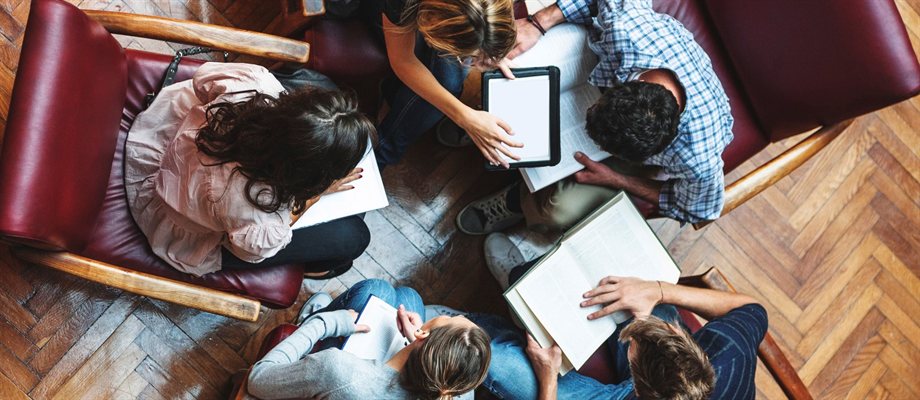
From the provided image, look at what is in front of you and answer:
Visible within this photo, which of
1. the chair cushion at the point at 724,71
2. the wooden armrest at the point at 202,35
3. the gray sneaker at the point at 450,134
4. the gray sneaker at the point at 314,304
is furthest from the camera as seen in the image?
the gray sneaker at the point at 450,134

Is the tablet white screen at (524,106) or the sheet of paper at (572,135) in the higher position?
the tablet white screen at (524,106)

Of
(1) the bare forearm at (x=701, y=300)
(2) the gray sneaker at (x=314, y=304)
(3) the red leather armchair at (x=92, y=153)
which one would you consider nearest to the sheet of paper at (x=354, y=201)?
(3) the red leather armchair at (x=92, y=153)

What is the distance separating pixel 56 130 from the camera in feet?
3.95

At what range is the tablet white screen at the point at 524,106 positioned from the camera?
67.1 inches

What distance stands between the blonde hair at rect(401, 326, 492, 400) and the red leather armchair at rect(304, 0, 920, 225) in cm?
85

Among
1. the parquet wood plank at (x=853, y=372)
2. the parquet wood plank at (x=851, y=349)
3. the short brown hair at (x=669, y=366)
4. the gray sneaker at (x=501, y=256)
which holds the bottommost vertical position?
the parquet wood plank at (x=853, y=372)

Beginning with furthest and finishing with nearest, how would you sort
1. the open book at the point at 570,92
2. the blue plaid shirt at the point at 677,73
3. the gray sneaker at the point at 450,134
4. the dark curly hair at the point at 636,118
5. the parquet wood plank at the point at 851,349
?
the parquet wood plank at the point at 851,349, the gray sneaker at the point at 450,134, the open book at the point at 570,92, the blue plaid shirt at the point at 677,73, the dark curly hair at the point at 636,118

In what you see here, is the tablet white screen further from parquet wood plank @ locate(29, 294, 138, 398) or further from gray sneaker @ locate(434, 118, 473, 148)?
parquet wood plank @ locate(29, 294, 138, 398)

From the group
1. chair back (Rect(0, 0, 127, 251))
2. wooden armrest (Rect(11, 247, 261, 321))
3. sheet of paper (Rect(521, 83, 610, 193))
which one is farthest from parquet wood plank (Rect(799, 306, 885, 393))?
chair back (Rect(0, 0, 127, 251))

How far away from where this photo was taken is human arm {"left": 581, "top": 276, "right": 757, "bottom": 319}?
1.80m

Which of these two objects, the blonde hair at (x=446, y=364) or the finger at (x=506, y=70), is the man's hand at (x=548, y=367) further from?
the finger at (x=506, y=70)

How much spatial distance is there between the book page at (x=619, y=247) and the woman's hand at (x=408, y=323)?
18.3 inches

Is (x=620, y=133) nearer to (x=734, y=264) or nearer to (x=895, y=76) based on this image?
Result: (x=895, y=76)

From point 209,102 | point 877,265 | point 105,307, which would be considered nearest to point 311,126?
point 209,102
